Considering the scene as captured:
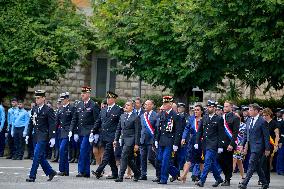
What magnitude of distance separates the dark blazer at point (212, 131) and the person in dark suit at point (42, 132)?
3.70m

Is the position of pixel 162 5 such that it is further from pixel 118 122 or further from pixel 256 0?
pixel 118 122

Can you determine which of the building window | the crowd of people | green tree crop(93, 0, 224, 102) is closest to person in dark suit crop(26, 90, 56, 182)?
the crowd of people

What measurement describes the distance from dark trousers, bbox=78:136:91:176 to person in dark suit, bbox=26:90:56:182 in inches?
53.0

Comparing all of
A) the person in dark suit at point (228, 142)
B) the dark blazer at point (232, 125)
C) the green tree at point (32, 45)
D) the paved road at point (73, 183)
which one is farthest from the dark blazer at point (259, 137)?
the green tree at point (32, 45)

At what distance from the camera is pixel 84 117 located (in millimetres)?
24906

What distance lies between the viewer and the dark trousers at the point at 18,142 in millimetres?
33344

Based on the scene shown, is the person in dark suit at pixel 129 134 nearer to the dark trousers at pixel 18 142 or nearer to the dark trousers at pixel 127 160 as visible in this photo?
the dark trousers at pixel 127 160

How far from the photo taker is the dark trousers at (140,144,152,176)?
2478cm

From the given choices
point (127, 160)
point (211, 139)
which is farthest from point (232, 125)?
point (127, 160)

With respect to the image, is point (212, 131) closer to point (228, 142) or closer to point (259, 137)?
point (228, 142)

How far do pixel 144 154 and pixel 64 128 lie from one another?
2.30 meters

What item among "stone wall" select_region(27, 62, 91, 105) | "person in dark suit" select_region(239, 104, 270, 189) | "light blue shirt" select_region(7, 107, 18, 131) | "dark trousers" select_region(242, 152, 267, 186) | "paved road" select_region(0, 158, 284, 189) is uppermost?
"stone wall" select_region(27, 62, 91, 105)

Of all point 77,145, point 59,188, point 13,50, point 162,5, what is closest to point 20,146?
point 77,145

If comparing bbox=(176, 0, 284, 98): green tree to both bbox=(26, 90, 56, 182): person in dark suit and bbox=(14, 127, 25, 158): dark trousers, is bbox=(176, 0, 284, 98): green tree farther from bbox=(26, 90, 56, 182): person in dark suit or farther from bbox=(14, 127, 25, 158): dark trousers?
bbox=(26, 90, 56, 182): person in dark suit
